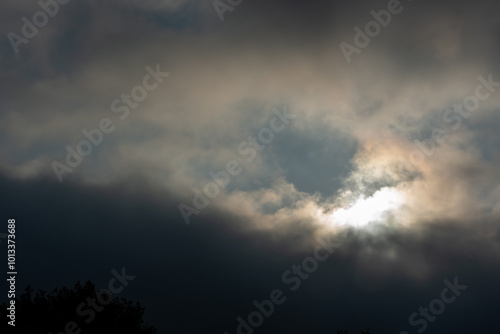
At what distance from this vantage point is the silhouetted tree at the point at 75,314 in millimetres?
34062

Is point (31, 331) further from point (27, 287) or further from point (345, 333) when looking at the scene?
point (345, 333)

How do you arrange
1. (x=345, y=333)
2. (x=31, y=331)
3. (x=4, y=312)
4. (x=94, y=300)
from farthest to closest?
(x=345, y=333) → (x=94, y=300) → (x=4, y=312) → (x=31, y=331)

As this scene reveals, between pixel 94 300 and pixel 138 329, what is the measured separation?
555 cm

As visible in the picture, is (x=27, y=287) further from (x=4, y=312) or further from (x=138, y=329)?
(x=138, y=329)

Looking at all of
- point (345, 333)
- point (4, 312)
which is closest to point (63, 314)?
point (4, 312)

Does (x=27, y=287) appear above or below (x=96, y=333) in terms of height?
above

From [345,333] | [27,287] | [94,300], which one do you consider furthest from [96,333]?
[345,333]

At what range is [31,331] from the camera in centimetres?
3222

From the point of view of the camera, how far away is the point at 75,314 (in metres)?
35.9

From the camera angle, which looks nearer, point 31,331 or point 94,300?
point 31,331

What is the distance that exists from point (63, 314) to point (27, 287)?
4.39 metres

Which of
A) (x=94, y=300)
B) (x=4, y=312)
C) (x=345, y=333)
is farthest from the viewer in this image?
(x=345, y=333)

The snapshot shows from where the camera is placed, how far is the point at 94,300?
3744cm

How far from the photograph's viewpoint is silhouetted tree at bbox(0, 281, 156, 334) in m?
34.1
